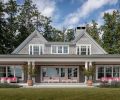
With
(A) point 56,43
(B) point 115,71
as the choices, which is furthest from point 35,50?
(B) point 115,71

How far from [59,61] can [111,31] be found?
79.1ft

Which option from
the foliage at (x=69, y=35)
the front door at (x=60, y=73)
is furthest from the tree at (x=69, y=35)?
the front door at (x=60, y=73)

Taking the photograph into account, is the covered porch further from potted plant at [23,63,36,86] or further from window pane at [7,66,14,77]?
potted plant at [23,63,36,86]

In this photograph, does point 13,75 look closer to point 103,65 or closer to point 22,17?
point 103,65

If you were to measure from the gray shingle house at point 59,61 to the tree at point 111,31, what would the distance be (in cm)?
1473

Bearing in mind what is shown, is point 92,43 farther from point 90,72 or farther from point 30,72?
point 30,72

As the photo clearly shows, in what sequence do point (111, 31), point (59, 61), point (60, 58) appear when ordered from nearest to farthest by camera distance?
point (60, 58) < point (59, 61) < point (111, 31)

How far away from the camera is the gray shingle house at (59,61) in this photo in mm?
44094

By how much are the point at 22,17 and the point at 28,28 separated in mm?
2320

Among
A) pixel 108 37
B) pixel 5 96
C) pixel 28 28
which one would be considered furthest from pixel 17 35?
pixel 5 96

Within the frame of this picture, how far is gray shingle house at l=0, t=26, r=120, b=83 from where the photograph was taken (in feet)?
145

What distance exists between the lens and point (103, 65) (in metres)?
47.2

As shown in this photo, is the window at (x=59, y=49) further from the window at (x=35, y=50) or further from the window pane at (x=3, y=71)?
the window pane at (x=3, y=71)

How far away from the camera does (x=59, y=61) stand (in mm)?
44438
